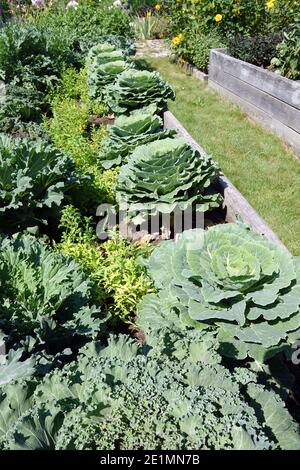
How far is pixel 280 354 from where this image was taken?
2326 mm

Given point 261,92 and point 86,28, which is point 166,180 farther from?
point 86,28

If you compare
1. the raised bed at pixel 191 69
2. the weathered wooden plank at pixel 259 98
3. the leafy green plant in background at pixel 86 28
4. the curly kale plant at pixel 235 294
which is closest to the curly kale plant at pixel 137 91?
the weathered wooden plank at pixel 259 98

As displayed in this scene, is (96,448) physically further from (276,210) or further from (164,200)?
(276,210)

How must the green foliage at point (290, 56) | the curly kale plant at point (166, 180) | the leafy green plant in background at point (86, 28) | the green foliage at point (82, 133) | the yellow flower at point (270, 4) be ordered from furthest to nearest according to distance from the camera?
the leafy green plant in background at point (86, 28) < the yellow flower at point (270, 4) < the green foliage at point (290, 56) < the green foliage at point (82, 133) < the curly kale plant at point (166, 180)

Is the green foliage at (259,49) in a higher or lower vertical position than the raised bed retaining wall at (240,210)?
higher

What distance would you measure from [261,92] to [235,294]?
4.31 m

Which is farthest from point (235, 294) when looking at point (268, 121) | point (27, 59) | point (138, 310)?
point (27, 59)

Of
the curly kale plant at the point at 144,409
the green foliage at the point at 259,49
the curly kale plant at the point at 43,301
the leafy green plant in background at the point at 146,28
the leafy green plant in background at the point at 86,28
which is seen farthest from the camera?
the leafy green plant in background at the point at 146,28

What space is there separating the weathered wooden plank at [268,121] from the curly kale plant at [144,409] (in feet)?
12.7

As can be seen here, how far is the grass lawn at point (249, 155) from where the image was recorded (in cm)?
404

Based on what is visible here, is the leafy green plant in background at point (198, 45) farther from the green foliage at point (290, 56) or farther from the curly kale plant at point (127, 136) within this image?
the curly kale plant at point (127, 136)

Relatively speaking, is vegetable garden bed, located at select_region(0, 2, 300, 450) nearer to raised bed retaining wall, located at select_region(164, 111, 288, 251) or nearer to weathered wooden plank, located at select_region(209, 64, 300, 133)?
raised bed retaining wall, located at select_region(164, 111, 288, 251)

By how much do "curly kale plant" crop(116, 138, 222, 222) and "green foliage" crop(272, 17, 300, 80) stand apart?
2.91 meters
